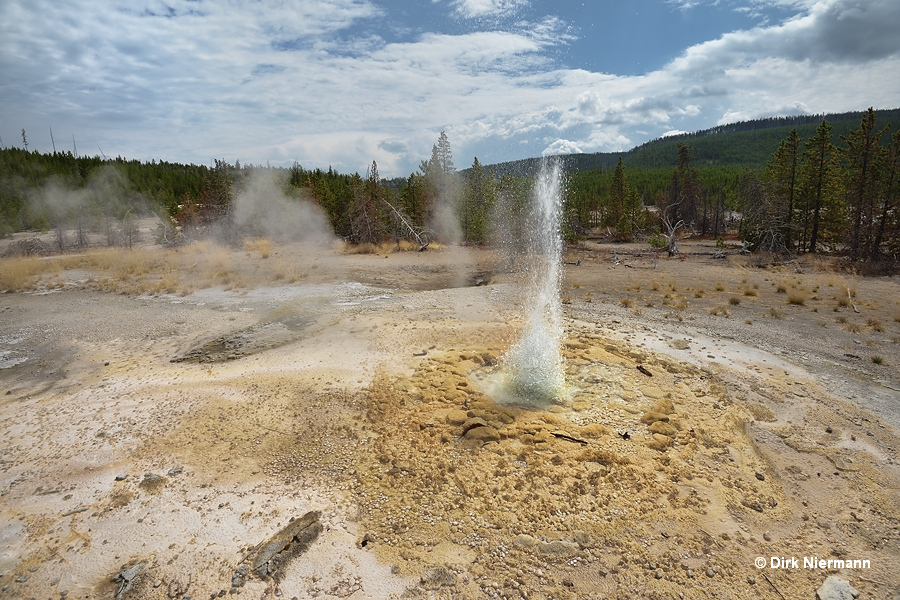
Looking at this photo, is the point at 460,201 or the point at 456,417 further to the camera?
the point at 460,201

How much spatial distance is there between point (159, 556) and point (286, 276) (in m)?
16.0

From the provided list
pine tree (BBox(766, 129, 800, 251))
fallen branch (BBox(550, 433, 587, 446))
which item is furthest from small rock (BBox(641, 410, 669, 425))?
pine tree (BBox(766, 129, 800, 251))

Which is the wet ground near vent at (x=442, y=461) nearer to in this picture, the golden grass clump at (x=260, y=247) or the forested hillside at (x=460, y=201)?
the forested hillside at (x=460, y=201)

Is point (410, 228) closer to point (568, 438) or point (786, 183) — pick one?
point (568, 438)

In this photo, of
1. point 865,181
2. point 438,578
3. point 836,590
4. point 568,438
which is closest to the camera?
point 836,590

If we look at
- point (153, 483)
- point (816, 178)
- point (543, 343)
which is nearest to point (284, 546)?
point (153, 483)

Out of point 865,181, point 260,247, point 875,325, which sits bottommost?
point 875,325

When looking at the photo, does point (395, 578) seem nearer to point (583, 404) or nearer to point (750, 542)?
point (750, 542)

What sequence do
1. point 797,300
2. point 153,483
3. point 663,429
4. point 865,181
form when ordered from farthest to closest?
point 865,181 → point 797,300 → point 663,429 → point 153,483

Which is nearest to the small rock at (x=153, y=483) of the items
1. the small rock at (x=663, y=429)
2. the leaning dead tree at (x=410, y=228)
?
the small rock at (x=663, y=429)

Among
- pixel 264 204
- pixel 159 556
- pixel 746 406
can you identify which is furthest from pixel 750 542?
pixel 264 204

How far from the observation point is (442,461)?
5.79 m

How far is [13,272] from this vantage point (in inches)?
731

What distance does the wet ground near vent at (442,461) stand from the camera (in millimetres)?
4176
